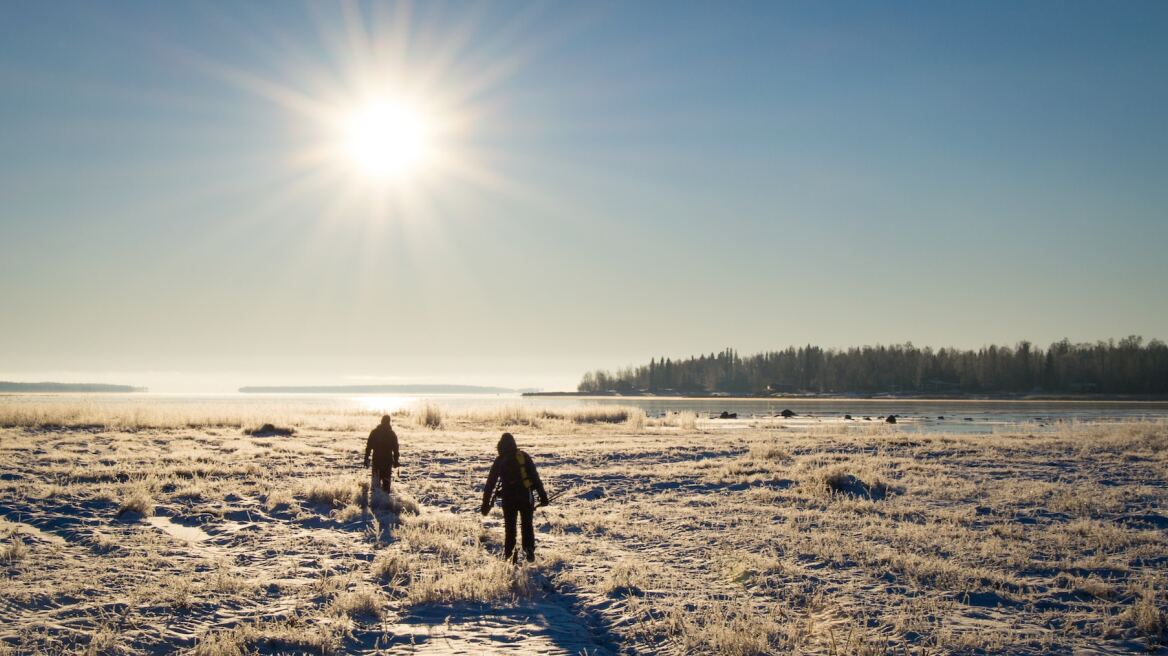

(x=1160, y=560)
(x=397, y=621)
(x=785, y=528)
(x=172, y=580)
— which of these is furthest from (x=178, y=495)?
(x=1160, y=560)

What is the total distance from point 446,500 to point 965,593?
A: 40.3 feet

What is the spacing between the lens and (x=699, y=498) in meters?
17.9

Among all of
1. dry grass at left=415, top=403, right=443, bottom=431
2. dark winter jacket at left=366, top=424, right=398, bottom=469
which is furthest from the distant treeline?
dark winter jacket at left=366, top=424, right=398, bottom=469

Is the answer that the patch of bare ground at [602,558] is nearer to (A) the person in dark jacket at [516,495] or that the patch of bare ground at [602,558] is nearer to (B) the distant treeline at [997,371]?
A: (A) the person in dark jacket at [516,495]

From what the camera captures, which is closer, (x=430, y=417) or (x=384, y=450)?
Result: (x=384, y=450)

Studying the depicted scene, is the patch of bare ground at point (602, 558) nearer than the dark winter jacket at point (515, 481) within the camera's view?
Yes

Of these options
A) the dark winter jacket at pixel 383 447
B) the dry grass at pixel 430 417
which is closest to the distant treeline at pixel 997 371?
the dry grass at pixel 430 417

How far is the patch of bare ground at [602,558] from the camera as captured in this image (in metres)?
8.22

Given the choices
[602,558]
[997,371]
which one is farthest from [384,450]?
[997,371]

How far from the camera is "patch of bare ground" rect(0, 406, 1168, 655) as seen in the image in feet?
27.0

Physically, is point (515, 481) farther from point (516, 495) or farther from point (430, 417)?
point (430, 417)

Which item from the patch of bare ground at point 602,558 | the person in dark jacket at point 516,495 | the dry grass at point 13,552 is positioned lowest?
the patch of bare ground at point 602,558

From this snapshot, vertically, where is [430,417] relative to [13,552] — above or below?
above

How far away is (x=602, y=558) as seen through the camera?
39.9 feet
